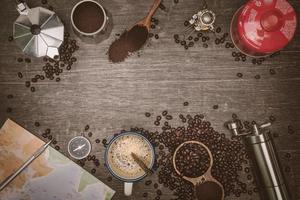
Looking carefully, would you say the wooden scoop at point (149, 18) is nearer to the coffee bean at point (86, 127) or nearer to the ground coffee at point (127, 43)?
the ground coffee at point (127, 43)

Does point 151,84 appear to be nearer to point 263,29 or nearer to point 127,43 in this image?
point 127,43

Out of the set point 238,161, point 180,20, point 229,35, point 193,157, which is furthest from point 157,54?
point 238,161

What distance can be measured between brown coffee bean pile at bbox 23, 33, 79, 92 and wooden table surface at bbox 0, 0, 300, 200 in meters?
0.03

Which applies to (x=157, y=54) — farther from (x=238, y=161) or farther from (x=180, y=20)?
(x=238, y=161)

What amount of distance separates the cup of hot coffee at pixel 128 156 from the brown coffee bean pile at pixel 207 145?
51 millimetres

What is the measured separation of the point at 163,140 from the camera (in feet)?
6.21

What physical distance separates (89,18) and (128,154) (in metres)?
0.66

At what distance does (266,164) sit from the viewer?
5.84 feet

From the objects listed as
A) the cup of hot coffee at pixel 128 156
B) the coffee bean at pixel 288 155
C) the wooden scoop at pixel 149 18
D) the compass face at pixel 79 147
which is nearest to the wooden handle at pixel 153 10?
the wooden scoop at pixel 149 18

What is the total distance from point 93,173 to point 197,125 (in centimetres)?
55

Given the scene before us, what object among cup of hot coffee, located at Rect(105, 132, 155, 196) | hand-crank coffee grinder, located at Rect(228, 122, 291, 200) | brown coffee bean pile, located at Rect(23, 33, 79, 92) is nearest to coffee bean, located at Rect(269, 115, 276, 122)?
hand-crank coffee grinder, located at Rect(228, 122, 291, 200)

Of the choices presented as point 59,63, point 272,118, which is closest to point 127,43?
point 59,63

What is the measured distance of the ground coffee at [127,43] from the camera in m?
1.88

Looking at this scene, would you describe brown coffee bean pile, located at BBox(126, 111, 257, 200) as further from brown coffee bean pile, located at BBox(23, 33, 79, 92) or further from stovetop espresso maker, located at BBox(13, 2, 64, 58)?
stovetop espresso maker, located at BBox(13, 2, 64, 58)
